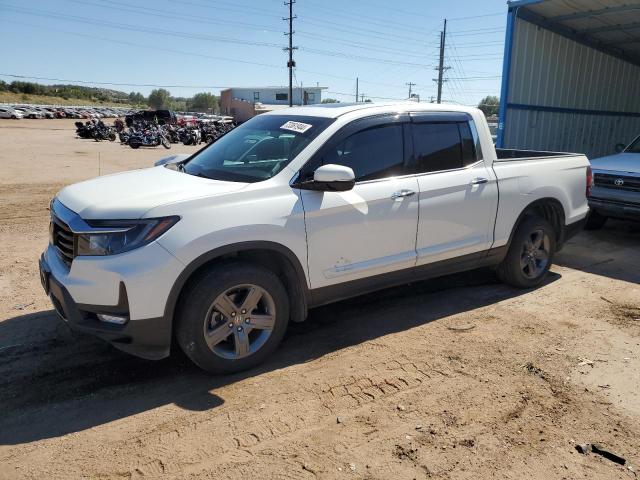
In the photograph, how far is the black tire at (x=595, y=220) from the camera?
26.0 ft

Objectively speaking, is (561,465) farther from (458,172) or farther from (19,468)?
(19,468)

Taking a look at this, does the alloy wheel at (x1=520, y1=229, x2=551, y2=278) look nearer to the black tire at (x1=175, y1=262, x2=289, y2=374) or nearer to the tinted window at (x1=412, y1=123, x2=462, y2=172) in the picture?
the tinted window at (x1=412, y1=123, x2=462, y2=172)

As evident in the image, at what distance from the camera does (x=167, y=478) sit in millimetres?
2514

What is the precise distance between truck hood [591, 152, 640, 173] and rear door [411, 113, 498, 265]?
12.5 feet

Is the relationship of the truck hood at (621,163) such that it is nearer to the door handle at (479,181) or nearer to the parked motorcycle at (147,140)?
the door handle at (479,181)

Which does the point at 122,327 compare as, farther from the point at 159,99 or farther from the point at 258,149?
the point at 159,99

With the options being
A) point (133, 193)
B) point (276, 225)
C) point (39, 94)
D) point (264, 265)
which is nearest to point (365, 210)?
point (276, 225)

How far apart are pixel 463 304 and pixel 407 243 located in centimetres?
115

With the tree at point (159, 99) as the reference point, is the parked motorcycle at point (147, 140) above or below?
below

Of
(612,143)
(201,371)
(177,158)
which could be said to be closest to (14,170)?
(177,158)

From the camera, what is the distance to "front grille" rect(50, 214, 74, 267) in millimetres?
3211

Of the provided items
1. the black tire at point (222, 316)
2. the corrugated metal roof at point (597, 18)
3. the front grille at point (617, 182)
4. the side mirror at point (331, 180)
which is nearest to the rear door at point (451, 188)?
the side mirror at point (331, 180)

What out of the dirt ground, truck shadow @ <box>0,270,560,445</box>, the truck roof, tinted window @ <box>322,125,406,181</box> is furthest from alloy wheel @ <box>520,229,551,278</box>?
tinted window @ <box>322,125,406,181</box>

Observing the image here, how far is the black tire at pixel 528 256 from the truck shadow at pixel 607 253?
1.12 metres
